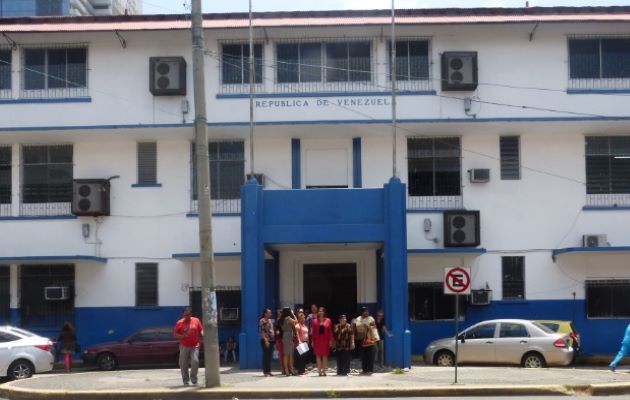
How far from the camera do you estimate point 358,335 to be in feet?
76.4

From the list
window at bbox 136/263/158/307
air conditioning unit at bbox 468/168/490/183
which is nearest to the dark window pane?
air conditioning unit at bbox 468/168/490/183

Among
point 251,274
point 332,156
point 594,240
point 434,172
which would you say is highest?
point 332,156

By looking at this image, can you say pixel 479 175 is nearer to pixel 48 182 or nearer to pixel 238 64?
pixel 238 64

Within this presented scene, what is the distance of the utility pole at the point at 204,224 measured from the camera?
19484 millimetres

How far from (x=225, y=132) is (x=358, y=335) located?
9306mm

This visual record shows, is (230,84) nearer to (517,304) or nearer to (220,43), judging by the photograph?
(220,43)

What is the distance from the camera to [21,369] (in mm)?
25094

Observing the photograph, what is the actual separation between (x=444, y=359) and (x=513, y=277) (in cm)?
462

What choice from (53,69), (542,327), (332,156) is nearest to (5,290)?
(53,69)

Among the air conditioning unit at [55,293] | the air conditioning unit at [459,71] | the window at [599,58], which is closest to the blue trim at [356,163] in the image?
the air conditioning unit at [459,71]

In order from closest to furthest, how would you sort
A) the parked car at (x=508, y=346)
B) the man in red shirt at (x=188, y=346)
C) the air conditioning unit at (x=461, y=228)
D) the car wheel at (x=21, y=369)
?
the man in red shirt at (x=188, y=346)
the car wheel at (x=21, y=369)
the parked car at (x=508, y=346)
the air conditioning unit at (x=461, y=228)

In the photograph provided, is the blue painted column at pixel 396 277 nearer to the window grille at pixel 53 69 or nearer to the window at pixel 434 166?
the window at pixel 434 166

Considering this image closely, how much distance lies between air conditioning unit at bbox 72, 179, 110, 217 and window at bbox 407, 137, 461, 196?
9.27 meters

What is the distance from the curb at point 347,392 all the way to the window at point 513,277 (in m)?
10.7
